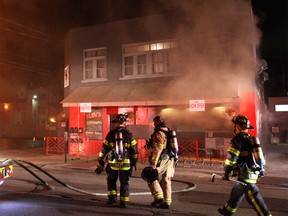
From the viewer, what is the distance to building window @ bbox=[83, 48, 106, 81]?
53.5 ft

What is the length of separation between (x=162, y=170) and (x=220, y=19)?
30.9 ft

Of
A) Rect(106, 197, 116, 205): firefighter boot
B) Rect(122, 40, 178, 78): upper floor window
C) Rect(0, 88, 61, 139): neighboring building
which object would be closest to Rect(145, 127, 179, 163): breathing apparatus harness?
Rect(106, 197, 116, 205): firefighter boot

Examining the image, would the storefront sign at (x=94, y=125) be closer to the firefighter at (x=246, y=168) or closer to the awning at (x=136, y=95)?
the awning at (x=136, y=95)

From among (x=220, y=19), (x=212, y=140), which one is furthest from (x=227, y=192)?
(x=220, y=19)

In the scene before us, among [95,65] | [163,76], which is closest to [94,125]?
[95,65]

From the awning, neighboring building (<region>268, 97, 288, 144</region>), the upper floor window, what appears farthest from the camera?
neighboring building (<region>268, 97, 288, 144</region>)

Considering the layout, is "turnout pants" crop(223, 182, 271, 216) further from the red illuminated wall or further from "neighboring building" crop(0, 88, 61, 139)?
"neighboring building" crop(0, 88, 61, 139)

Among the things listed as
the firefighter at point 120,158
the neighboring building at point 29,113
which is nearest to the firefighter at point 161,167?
the firefighter at point 120,158

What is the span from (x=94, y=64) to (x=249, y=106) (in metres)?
8.15

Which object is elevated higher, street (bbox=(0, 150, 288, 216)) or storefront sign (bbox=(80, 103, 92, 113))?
storefront sign (bbox=(80, 103, 92, 113))

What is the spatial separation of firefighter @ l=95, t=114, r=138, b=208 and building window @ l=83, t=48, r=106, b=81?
10.7 m

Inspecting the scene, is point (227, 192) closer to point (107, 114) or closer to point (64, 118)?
point (107, 114)

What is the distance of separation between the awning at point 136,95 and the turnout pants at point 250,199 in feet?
26.5

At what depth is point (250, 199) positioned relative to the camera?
4402mm
